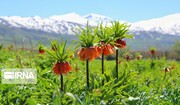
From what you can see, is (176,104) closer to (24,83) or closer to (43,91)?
(43,91)

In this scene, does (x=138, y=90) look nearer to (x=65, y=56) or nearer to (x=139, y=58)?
(x=65, y=56)

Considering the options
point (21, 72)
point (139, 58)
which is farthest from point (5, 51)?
point (21, 72)

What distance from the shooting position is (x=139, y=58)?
1545cm

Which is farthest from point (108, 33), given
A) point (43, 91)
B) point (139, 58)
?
point (139, 58)

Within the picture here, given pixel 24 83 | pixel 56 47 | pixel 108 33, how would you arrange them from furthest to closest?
pixel 24 83
pixel 108 33
pixel 56 47

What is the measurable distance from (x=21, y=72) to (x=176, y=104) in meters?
Result: 2.22

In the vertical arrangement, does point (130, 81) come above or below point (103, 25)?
below

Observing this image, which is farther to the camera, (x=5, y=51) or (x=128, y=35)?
(x=5, y=51)

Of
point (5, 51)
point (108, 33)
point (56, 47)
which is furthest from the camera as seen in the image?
point (5, 51)

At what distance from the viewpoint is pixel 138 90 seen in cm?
431

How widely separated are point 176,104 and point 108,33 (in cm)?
103

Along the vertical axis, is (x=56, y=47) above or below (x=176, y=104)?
above

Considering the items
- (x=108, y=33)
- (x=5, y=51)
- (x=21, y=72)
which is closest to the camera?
(x=108, y=33)

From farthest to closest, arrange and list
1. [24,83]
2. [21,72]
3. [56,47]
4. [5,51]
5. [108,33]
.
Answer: [5,51]
[21,72]
[24,83]
[108,33]
[56,47]
